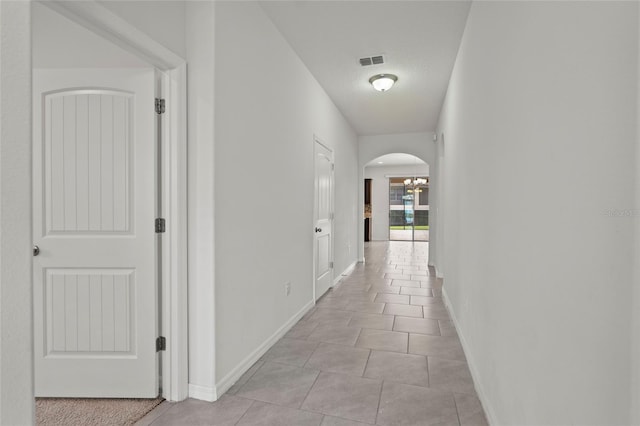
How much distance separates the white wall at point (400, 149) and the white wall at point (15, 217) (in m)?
6.38

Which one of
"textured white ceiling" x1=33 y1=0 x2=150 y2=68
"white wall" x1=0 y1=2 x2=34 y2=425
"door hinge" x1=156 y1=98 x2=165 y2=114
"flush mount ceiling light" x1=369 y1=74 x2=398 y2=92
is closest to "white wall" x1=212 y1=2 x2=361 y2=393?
"door hinge" x1=156 y1=98 x2=165 y2=114

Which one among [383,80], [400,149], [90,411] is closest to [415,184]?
[400,149]

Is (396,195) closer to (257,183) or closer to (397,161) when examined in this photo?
(397,161)

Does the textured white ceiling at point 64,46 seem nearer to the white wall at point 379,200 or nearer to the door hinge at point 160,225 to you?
the door hinge at point 160,225

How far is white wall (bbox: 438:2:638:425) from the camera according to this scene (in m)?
0.73

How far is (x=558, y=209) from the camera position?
1018 mm

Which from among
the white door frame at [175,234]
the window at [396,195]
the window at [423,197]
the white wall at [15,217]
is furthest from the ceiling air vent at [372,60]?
the window at [423,197]

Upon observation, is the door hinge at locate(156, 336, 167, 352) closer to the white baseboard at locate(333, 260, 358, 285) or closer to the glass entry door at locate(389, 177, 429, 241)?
the white baseboard at locate(333, 260, 358, 285)

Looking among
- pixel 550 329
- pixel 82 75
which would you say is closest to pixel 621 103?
pixel 550 329

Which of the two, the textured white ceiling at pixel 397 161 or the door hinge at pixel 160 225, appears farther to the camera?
the textured white ceiling at pixel 397 161

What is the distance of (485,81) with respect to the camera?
210 cm

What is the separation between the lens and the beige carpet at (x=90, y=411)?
183 cm

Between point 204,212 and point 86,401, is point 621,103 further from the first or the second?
point 86,401

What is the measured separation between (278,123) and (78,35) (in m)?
1.54
